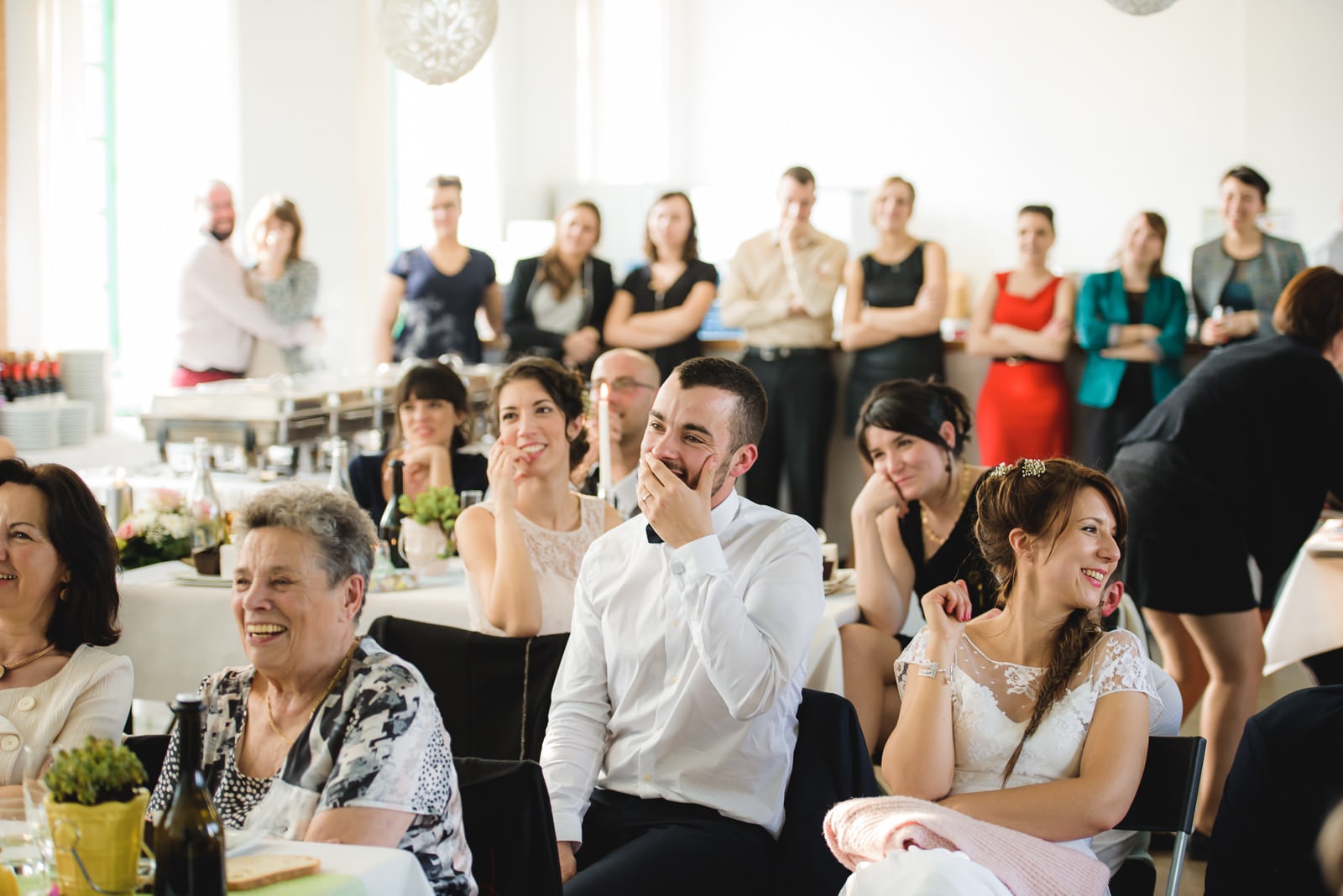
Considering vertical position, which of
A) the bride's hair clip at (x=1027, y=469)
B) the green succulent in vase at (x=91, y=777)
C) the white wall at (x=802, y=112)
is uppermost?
the white wall at (x=802, y=112)

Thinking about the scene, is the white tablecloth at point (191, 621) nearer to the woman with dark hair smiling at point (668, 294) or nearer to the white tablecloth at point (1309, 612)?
the white tablecloth at point (1309, 612)

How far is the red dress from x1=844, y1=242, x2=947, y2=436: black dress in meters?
0.31

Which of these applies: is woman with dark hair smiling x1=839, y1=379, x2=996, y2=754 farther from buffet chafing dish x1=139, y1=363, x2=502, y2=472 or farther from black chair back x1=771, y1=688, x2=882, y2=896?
buffet chafing dish x1=139, y1=363, x2=502, y2=472

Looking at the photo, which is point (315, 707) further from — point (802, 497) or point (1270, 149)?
point (1270, 149)

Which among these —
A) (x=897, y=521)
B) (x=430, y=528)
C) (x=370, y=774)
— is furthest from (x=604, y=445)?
(x=370, y=774)

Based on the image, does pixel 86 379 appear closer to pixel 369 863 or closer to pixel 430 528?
pixel 430 528

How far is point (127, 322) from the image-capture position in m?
7.60

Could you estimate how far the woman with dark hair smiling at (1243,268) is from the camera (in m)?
5.51

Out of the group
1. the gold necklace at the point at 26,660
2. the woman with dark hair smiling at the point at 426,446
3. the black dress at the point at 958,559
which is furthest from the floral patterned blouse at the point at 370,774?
the woman with dark hair smiling at the point at 426,446

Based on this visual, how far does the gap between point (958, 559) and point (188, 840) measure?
2018mm

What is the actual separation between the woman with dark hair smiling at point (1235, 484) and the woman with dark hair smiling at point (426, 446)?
1.82 m

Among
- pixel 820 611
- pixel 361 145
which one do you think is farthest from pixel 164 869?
pixel 361 145

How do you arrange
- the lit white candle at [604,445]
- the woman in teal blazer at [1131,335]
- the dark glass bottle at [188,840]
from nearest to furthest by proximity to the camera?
the dark glass bottle at [188,840] < the lit white candle at [604,445] < the woman in teal blazer at [1131,335]

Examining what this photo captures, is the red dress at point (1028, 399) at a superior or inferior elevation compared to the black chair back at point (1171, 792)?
superior
